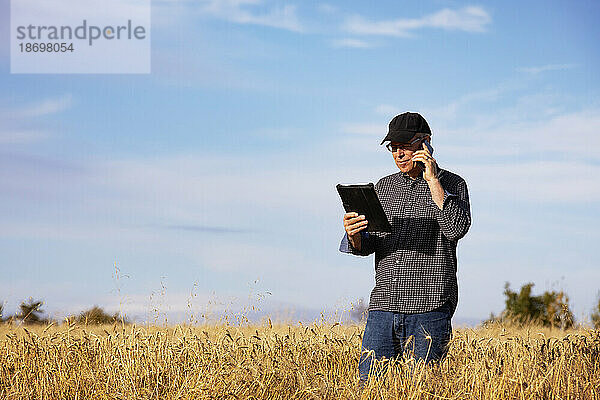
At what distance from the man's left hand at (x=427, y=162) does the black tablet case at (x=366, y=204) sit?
0.41m

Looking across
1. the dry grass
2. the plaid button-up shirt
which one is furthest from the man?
the dry grass

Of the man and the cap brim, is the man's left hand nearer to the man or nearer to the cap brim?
the man

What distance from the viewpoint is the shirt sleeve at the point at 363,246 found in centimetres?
515

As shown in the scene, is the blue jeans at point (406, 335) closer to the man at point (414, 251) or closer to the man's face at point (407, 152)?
the man at point (414, 251)

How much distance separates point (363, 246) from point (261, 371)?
126 centimetres

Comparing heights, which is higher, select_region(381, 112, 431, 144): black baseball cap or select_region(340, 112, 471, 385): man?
select_region(381, 112, 431, 144): black baseball cap

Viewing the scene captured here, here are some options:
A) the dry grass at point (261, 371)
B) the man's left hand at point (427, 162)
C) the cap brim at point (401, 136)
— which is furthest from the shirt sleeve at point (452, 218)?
the dry grass at point (261, 371)

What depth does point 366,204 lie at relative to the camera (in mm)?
4812

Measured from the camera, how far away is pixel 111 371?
565 cm

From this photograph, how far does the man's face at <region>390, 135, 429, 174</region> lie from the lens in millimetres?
5053

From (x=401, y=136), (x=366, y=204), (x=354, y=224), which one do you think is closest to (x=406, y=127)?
(x=401, y=136)

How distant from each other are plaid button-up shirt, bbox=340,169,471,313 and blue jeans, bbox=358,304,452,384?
0.07m

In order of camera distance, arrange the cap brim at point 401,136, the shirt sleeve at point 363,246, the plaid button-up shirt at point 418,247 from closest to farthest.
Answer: the plaid button-up shirt at point 418,247, the cap brim at point 401,136, the shirt sleeve at point 363,246

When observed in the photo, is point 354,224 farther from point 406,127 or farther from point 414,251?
point 406,127
